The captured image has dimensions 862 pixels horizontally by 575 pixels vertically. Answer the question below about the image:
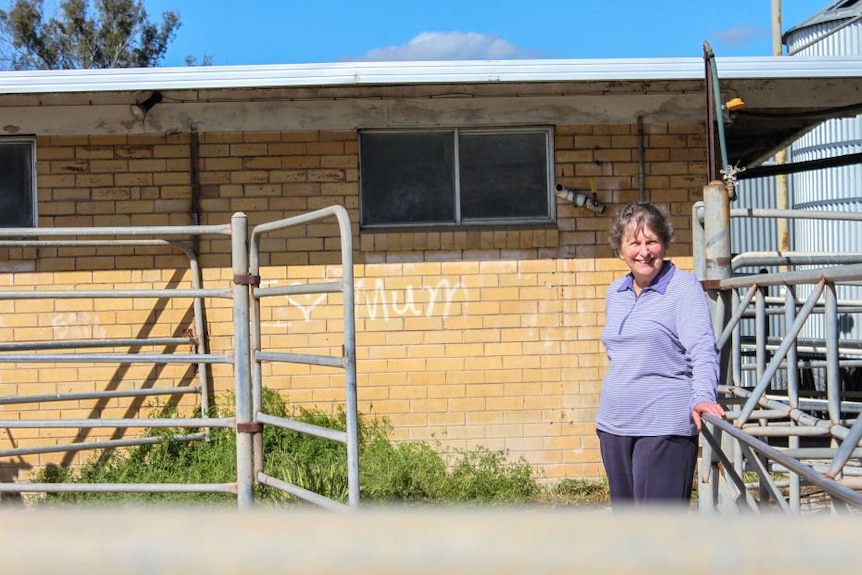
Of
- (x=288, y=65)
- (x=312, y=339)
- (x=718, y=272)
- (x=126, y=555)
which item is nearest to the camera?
(x=126, y=555)

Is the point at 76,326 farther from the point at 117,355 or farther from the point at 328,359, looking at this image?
the point at 328,359

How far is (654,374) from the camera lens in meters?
3.68

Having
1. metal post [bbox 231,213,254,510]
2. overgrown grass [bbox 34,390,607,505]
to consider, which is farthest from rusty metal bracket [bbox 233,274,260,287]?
overgrown grass [bbox 34,390,607,505]

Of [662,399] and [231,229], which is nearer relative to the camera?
[662,399]

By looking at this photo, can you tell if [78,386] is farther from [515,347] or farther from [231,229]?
[515,347]

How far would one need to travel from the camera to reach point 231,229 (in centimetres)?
511

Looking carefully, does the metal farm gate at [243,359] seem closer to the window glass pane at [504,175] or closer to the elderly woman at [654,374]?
the elderly woman at [654,374]

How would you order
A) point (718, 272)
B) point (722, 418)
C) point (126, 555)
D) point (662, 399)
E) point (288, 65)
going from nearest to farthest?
point (126, 555), point (722, 418), point (662, 399), point (718, 272), point (288, 65)

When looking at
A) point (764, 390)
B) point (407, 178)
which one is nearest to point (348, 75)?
point (407, 178)

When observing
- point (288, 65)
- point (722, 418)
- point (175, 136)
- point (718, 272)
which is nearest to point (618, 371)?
point (722, 418)

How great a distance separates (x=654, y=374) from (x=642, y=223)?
57 cm

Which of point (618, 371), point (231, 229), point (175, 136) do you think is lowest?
point (618, 371)

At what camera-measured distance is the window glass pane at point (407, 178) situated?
7191 mm

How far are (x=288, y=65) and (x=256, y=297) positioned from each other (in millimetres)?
A: 1851
